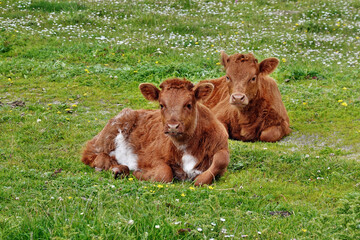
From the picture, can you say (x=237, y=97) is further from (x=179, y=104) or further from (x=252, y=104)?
(x=179, y=104)

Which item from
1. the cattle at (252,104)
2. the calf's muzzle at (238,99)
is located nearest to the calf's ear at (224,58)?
the cattle at (252,104)

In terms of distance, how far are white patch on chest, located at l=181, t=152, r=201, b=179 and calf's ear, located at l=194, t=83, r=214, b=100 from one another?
0.96m

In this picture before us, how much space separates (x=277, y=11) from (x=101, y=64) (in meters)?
10.0

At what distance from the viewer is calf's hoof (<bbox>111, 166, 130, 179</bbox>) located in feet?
28.5

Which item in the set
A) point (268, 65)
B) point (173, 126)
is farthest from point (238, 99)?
point (173, 126)

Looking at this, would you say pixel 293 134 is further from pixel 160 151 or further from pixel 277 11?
pixel 277 11

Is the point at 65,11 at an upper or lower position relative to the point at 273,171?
lower

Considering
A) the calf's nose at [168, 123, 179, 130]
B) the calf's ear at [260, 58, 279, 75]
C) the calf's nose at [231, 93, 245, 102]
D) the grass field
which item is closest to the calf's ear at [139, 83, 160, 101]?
the calf's nose at [168, 123, 179, 130]

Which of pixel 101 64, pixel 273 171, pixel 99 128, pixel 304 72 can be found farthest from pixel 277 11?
pixel 273 171

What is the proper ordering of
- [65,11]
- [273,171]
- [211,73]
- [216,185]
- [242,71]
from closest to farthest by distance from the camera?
1. [216,185]
2. [273,171]
3. [242,71]
4. [211,73]
5. [65,11]

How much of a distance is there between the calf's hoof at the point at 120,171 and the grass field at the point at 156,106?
0.59 feet

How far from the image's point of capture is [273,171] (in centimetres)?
864

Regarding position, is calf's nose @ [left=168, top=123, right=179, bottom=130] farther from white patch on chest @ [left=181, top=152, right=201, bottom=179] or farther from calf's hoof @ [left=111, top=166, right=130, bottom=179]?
calf's hoof @ [left=111, top=166, right=130, bottom=179]

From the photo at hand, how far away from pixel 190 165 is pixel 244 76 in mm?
3296
